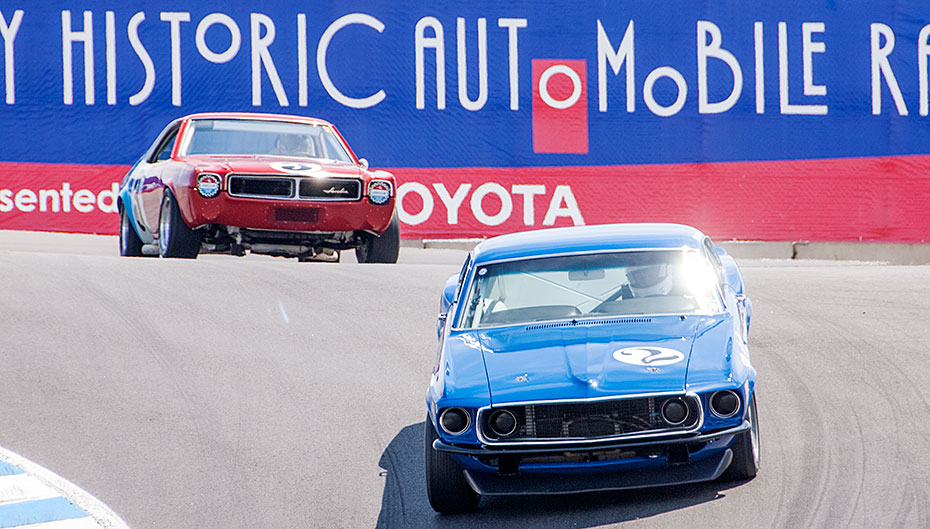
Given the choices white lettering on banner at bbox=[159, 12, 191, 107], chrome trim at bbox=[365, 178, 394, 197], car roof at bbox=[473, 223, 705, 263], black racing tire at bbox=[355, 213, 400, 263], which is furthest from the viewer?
white lettering on banner at bbox=[159, 12, 191, 107]

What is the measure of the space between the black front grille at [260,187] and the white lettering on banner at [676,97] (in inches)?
300

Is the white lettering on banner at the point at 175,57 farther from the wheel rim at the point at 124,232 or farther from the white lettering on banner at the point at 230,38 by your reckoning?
the wheel rim at the point at 124,232

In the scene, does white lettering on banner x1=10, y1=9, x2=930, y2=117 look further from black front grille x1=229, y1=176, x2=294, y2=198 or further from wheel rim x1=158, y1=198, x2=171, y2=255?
black front grille x1=229, y1=176, x2=294, y2=198

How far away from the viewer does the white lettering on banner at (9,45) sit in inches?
675

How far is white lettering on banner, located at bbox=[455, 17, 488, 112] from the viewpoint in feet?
56.6

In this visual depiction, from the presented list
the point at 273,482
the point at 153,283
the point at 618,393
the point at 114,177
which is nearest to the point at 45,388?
the point at 273,482

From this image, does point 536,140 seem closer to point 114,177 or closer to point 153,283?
point 114,177

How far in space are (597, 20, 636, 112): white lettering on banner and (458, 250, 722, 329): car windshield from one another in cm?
1102

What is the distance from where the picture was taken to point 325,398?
7535 mm

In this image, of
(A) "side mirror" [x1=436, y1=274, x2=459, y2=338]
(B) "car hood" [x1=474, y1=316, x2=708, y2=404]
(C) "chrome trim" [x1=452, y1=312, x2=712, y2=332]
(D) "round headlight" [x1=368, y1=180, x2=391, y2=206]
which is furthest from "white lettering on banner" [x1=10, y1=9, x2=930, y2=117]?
(B) "car hood" [x1=474, y1=316, x2=708, y2=404]

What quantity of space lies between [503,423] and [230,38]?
13173 millimetres

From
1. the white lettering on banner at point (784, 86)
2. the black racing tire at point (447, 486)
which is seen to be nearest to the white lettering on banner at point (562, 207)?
the white lettering on banner at point (784, 86)

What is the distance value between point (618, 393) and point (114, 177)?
1297 cm

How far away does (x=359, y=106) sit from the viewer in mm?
17328
